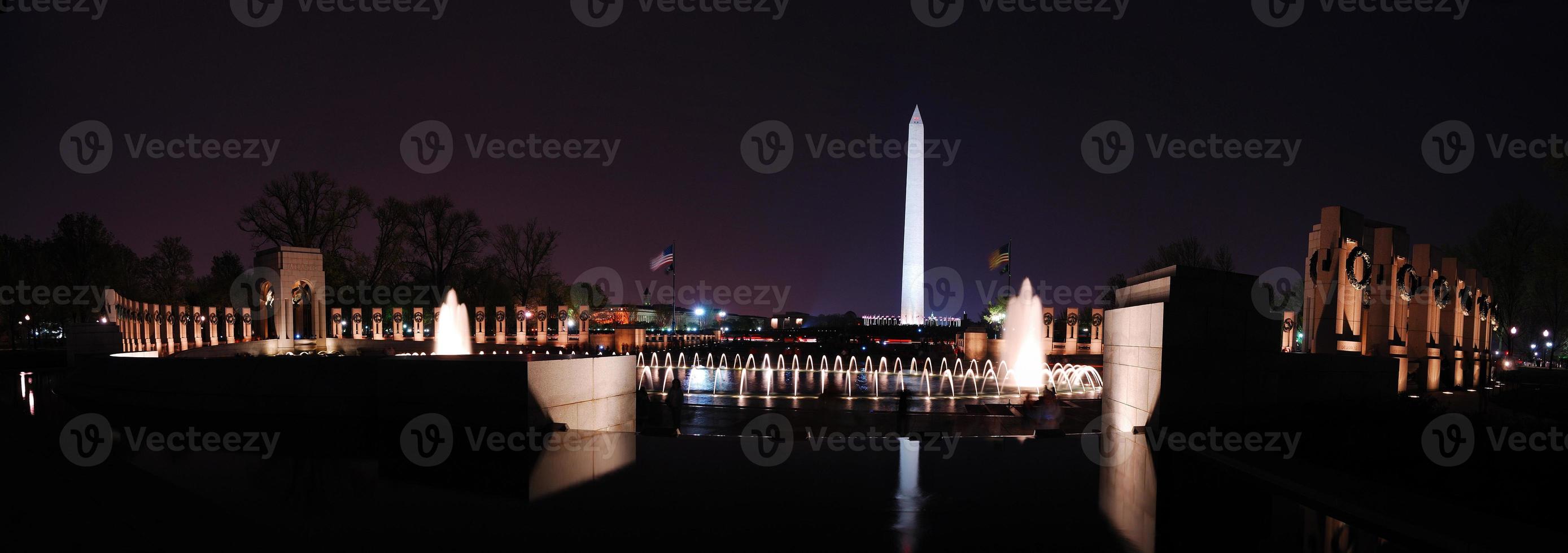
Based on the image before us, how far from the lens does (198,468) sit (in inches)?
359

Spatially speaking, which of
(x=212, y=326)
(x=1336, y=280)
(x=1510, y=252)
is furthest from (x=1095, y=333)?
(x=212, y=326)

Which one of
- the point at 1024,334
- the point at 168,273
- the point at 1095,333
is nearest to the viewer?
the point at 1024,334

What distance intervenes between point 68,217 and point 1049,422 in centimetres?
6380

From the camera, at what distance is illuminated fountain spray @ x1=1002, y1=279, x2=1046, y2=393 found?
31750mm

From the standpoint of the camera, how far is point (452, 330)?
33.1 m

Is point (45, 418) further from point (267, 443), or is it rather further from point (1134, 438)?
point (1134, 438)

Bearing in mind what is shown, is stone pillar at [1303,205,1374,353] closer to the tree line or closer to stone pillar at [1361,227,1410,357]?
stone pillar at [1361,227,1410,357]

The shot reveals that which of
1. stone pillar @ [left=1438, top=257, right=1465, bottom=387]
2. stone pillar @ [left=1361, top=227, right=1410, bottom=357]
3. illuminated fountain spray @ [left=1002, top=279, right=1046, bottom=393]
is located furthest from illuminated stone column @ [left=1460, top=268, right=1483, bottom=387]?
illuminated fountain spray @ [left=1002, top=279, right=1046, bottom=393]

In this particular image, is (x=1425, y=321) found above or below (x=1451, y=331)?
above

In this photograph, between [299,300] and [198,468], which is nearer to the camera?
Result: [198,468]

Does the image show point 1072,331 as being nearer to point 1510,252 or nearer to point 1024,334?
point 1024,334

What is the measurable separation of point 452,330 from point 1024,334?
86.0 feet

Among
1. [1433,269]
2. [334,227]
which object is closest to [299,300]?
[334,227]

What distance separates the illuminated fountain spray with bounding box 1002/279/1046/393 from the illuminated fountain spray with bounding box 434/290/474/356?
23622 millimetres
